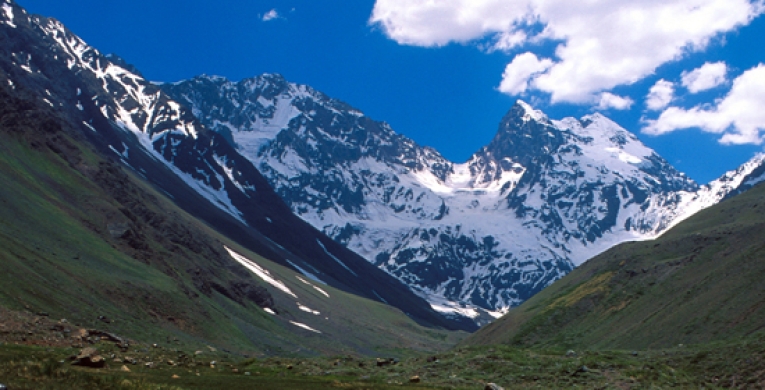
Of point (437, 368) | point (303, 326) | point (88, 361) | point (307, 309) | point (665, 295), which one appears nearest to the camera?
point (88, 361)

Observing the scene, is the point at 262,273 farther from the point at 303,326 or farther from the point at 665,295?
the point at 665,295

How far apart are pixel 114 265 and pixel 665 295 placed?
78434 millimetres

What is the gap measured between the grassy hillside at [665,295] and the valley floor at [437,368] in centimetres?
1054

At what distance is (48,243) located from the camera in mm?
91812

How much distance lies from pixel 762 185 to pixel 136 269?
118914mm

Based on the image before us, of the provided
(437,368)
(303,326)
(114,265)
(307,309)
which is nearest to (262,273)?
(307,309)

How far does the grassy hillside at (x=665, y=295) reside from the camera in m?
63.4

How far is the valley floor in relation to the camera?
3491 centimetres

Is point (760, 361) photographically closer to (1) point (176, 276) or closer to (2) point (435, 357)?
(2) point (435, 357)

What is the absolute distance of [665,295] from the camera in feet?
263

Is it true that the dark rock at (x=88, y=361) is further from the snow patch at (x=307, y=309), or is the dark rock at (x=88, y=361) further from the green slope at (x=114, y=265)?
the snow patch at (x=307, y=309)

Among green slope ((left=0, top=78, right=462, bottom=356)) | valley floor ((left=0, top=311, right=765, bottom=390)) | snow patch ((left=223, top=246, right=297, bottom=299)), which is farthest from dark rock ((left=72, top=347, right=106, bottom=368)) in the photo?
snow patch ((left=223, top=246, right=297, bottom=299))

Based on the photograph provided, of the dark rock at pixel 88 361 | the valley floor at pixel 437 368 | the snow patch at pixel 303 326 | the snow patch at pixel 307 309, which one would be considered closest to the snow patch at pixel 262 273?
the snow patch at pixel 307 309

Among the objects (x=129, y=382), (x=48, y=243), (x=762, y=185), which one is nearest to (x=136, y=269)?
(x=48, y=243)
